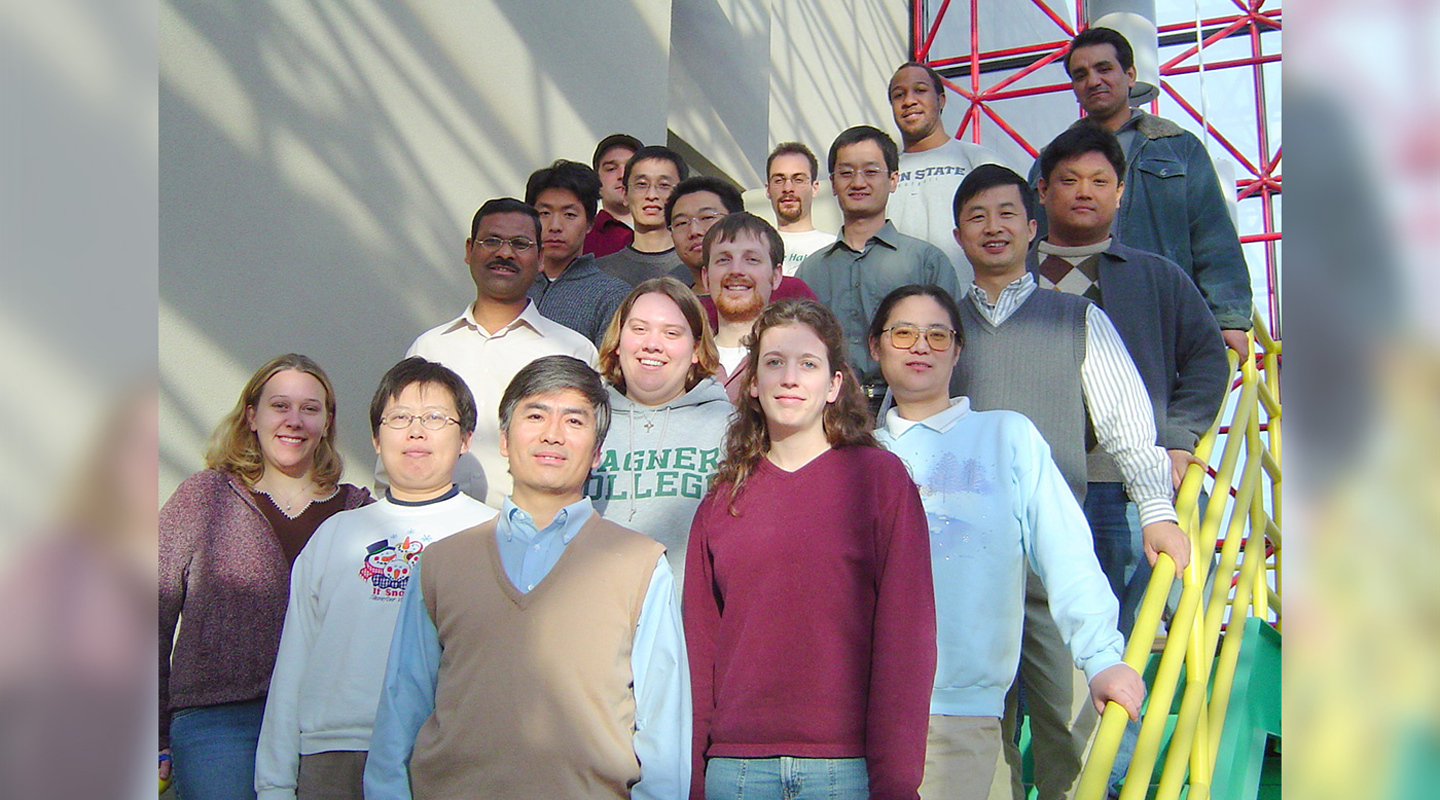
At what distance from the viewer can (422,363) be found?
3281 millimetres

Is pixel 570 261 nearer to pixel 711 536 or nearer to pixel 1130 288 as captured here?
pixel 1130 288

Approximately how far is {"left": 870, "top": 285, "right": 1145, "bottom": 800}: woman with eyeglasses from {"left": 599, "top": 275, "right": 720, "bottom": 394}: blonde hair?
541 mm

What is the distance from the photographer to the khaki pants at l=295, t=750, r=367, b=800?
2.91 m

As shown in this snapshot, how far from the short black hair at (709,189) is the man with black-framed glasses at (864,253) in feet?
1.19

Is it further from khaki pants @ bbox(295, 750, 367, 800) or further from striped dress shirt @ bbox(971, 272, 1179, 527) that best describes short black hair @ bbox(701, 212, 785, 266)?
khaki pants @ bbox(295, 750, 367, 800)

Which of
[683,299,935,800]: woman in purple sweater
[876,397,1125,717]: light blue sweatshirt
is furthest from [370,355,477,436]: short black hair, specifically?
[876,397,1125,717]: light blue sweatshirt

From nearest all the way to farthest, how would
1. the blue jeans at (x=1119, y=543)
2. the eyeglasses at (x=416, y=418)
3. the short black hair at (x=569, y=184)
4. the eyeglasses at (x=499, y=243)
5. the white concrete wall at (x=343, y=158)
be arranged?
the eyeglasses at (x=416, y=418) → the blue jeans at (x=1119, y=543) → the eyeglasses at (x=499, y=243) → the white concrete wall at (x=343, y=158) → the short black hair at (x=569, y=184)

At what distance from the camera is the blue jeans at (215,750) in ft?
9.91

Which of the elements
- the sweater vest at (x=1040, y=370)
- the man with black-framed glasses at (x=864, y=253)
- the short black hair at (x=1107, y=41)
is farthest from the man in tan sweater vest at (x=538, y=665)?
the short black hair at (x=1107, y=41)

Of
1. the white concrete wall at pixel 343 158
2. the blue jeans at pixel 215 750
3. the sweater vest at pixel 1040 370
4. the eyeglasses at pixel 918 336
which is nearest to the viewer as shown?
the blue jeans at pixel 215 750

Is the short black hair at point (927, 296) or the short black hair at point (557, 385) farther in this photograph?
the short black hair at point (927, 296)

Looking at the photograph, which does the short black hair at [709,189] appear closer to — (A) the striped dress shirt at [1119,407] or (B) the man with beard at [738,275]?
(B) the man with beard at [738,275]
